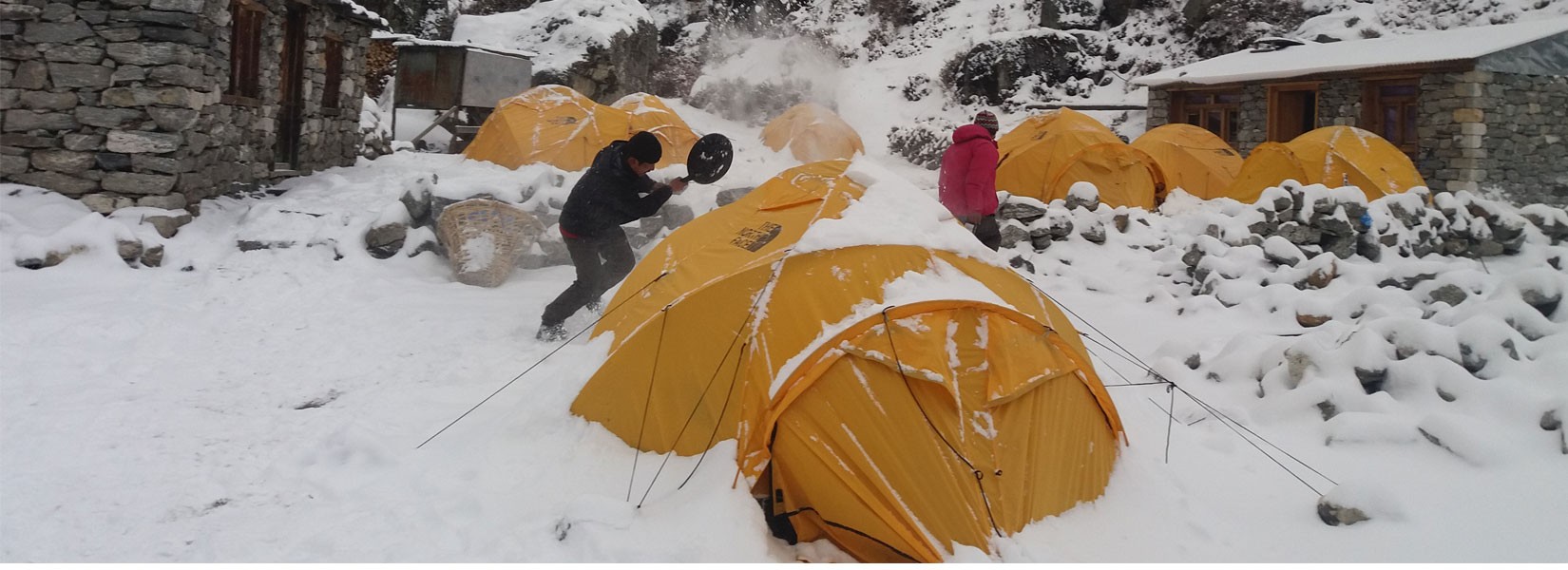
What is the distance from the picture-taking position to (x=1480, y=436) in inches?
161

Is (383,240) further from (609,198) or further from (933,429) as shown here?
(933,429)

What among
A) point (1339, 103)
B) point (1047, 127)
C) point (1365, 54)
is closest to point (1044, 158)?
point (1047, 127)

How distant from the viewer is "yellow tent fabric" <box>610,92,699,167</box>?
12.4 m

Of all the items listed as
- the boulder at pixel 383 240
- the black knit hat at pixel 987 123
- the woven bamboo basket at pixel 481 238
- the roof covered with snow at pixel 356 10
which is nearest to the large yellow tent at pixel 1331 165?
the black knit hat at pixel 987 123

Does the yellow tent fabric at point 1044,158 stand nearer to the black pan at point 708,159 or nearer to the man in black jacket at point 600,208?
the black pan at point 708,159

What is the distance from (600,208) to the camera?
19.2ft

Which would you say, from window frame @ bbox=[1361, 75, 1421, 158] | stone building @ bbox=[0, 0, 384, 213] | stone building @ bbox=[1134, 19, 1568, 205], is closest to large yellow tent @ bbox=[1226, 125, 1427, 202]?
stone building @ bbox=[1134, 19, 1568, 205]

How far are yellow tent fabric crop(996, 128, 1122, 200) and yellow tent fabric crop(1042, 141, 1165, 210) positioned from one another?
0.08 meters

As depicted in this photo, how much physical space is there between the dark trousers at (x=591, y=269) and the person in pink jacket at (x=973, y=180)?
266 centimetres

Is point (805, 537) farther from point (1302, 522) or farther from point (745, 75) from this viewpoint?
point (745, 75)

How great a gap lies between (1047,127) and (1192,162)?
2.41 metres

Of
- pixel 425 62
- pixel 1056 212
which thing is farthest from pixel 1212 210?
pixel 425 62

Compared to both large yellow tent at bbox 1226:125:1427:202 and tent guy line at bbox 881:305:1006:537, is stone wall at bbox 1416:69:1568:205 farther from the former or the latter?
tent guy line at bbox 881:305:1006:537

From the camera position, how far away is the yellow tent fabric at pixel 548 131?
1154 cm
